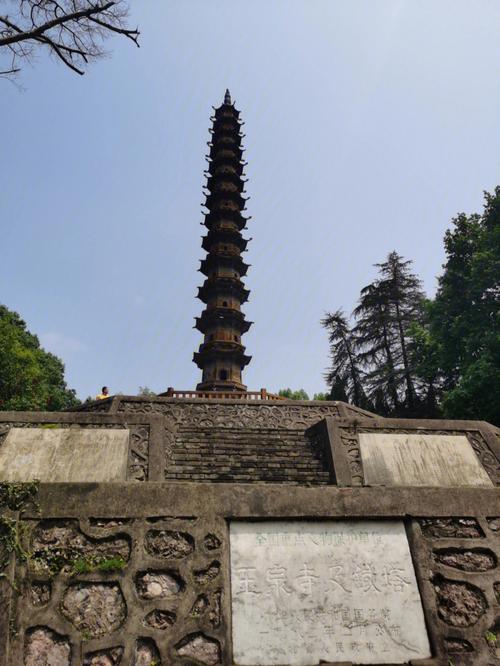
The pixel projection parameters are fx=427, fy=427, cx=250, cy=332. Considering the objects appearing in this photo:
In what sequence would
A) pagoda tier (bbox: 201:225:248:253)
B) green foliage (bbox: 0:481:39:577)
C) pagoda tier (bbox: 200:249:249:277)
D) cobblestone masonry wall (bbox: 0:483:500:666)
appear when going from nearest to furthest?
1. cobblestone masonry wall (bbox: 0:483:500:666)
2. green foliage (bbox: 0:481:39:577)
3. pagoda tier (bbox: 200:249:249:277)
4. pagoda tier (bbox: 201:225:248:253)

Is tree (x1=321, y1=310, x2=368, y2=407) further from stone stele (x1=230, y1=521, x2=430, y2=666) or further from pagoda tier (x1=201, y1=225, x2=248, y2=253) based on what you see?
stone stele (x1=230, y1=521, x2=430, y2=666)

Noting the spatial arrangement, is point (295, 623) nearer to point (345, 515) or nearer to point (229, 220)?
point (345, 515)

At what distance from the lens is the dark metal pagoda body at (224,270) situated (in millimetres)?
20797

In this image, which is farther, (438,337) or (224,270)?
(224,270)

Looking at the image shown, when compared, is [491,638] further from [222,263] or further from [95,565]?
[222,263]

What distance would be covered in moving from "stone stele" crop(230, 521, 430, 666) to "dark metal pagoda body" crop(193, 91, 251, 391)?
55.8 ft

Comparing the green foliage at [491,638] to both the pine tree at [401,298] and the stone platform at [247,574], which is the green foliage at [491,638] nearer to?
the stone platform at [247,574]

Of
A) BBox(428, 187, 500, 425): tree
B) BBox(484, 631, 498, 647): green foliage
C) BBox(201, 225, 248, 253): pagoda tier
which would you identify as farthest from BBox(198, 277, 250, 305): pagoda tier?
BBox(484, 631, 498, 647): green foliage

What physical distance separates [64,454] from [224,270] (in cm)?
1749

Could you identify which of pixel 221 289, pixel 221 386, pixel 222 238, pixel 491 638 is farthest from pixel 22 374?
pixel 491 638

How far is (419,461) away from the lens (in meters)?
6.93

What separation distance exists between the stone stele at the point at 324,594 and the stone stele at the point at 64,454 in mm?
3833

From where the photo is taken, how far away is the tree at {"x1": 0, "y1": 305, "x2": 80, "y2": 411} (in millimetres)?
20047

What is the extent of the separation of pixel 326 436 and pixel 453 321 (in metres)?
10.0
